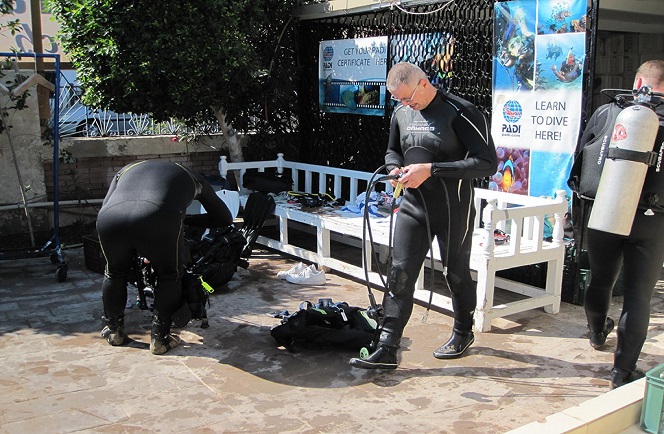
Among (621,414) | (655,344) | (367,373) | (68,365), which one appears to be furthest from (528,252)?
(68,365)

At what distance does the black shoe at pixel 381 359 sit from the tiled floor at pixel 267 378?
2.2 inches

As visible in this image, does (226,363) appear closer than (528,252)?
Yes

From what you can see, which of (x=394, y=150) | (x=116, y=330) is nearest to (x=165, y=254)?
(x=116, y=330)

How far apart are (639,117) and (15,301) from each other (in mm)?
4944

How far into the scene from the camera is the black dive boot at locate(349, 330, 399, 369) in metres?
4.45

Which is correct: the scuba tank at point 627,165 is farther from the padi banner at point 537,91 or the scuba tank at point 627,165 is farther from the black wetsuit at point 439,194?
the padi banner at point 537,91

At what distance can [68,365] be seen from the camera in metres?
4.59

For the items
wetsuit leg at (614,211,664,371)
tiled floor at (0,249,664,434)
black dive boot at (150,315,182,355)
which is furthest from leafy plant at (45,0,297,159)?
wetsuit leg at (614,211,664,371)

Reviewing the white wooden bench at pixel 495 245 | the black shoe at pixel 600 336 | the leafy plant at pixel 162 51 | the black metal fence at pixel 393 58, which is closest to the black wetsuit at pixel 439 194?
the white wooden bench at pixel 495 245

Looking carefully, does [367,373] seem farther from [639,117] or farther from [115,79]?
[115,79]

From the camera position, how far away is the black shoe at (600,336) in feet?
15.8

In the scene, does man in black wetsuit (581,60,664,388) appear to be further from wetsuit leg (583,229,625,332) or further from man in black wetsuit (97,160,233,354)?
man in black wetsuit (97,160,233,354)

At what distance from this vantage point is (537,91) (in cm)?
590

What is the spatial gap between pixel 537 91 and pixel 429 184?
2047mm
